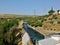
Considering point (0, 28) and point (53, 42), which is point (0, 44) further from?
point (53, 42)

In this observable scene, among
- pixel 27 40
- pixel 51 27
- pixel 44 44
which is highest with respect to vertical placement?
pixel 27 40

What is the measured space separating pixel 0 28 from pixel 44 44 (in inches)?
498

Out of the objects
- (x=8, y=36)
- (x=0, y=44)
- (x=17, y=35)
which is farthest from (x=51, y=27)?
(x=0, y=44)

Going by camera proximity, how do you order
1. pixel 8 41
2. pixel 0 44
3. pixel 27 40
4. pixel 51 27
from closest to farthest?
pixel 27 40
pixel 0 44
pixel 8 41
pixel 51 27

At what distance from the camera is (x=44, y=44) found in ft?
40.3

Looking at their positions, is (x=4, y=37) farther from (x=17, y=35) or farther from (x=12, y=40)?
(x=17, y=35)

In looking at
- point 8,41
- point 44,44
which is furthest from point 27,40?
point 8,41

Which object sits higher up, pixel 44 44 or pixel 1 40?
pixel 44 44

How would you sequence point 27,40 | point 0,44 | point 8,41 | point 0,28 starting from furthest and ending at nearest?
point 0,28
point 8,41
point 0,44
point 27,40

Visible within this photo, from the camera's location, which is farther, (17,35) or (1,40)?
(17,35)

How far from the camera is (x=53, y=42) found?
41.1 feet

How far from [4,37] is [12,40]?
3.38ft

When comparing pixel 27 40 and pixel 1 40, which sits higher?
pixel 27 40

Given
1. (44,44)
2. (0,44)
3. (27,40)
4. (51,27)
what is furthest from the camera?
(51,27)
